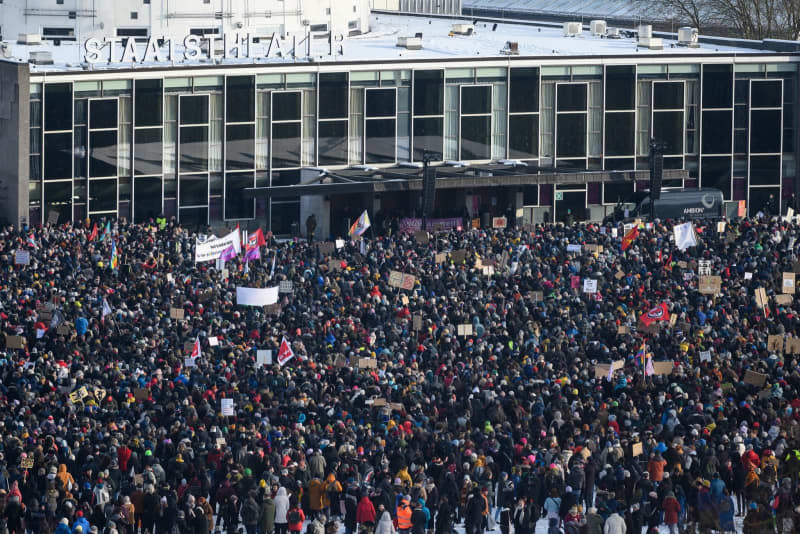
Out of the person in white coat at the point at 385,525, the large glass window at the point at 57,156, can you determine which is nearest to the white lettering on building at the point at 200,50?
the large glass window at the point at 57,156

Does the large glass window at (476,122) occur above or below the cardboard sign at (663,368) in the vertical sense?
above

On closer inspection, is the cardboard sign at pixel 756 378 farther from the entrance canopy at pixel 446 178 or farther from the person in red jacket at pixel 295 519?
the entrance canopy at pixel 446 178

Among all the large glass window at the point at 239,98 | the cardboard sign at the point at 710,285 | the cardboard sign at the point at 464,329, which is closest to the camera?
the cardboard sign at the point at 464,329

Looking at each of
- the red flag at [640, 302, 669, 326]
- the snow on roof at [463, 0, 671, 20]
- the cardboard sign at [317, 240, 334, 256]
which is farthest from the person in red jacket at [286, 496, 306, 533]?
the snow on roof at [463, 0, 671, 20]

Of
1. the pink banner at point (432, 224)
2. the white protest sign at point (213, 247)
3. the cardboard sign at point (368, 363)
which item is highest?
the white protest sign at point (213, 247)

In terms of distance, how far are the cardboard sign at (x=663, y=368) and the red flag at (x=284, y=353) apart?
766 cm

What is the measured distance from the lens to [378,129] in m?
72.9

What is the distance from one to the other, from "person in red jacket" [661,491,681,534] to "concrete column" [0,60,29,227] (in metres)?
36.8

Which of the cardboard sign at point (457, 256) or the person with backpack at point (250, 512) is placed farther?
the cardboard sign at point (457, 256)

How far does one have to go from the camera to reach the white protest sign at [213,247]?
5156cm

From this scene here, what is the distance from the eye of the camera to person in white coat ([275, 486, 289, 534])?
3419 cm

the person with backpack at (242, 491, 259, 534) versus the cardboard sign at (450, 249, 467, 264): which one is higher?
the cardboard sign at (450, 249, 467, 264)

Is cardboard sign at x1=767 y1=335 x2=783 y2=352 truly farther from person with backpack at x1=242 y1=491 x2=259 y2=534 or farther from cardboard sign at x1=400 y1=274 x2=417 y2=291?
person with backpack at x1=242 y1=491 x2=259 y2=534

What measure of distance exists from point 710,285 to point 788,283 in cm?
206
